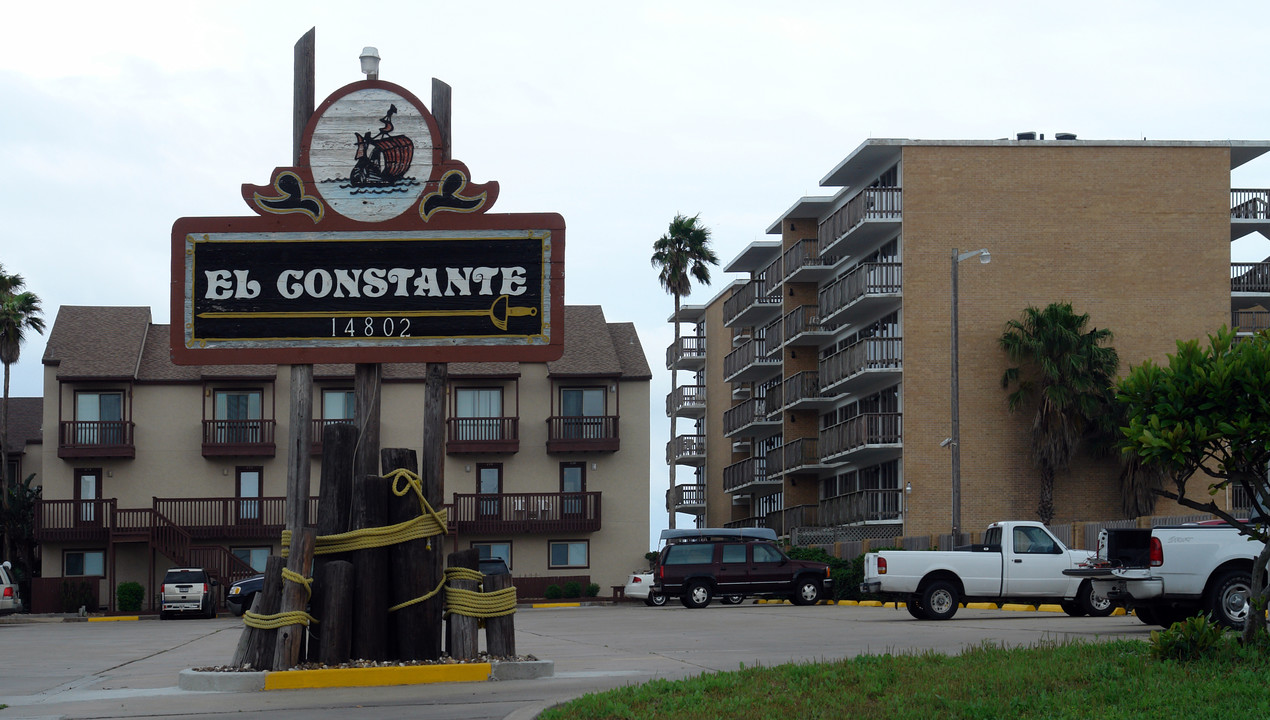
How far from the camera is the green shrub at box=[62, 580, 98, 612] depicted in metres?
47.4

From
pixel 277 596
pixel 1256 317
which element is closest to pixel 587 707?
pixel 277 596

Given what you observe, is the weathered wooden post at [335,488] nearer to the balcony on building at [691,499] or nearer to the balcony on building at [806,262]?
the balcony on building at [806,262]

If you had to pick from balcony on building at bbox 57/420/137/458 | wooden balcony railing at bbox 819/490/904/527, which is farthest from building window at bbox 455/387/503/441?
wooden balcony railing at bbox 819/490/904/527

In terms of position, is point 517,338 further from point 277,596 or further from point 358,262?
point 277,596

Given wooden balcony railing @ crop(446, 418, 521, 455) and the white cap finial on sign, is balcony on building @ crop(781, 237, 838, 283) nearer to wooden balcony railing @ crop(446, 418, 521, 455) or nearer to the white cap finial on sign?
wooden balcony railing @ crop(446, 418, 521, 455)

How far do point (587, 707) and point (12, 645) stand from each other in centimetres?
1806

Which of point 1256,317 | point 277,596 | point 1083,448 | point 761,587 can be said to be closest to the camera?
point 277,596

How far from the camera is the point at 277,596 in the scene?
42.6 feet

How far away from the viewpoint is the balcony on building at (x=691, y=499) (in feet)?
253

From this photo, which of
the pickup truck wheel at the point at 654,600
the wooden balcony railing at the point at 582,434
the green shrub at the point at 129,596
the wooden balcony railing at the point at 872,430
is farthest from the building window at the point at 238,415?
the wooden balcony railing at the point at 872,430

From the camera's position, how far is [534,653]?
18250 mm

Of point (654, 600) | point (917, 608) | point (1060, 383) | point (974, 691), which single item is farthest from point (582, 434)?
point (974, 691)

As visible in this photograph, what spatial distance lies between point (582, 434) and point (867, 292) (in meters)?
11.5

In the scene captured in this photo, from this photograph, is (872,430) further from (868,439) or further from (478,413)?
(478,413)
